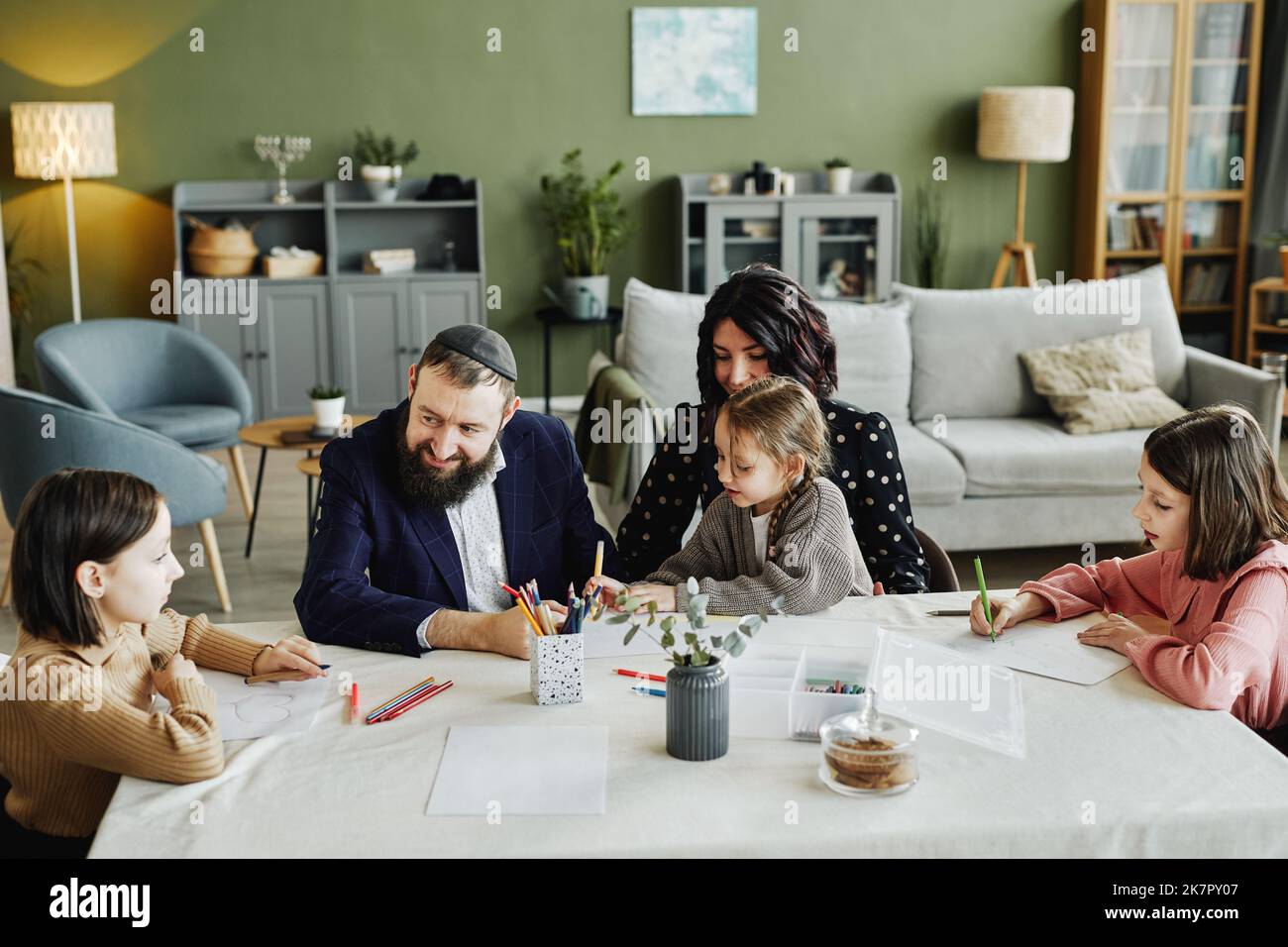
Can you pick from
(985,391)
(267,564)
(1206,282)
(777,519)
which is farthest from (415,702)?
(1206,282)

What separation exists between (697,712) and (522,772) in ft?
0.68

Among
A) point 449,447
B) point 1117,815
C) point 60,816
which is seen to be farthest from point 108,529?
point 1117,815

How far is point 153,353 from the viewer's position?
509 cm

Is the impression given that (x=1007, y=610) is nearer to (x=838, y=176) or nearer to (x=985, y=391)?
(x=985, y=391)

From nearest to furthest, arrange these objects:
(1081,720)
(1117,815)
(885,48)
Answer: (1117,815) → (1081,720) → (885,48)

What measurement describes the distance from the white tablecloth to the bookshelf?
581cm

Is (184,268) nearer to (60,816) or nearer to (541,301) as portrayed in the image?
(541,301)

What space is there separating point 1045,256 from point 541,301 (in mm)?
2802

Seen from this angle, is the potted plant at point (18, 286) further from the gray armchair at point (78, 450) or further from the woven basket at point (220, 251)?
the gray armchair at point (78, 450)

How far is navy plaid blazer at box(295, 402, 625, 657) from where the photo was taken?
188 centimetres

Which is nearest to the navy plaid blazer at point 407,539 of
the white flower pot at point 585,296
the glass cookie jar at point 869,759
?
the glass cookie jar at point 869,759

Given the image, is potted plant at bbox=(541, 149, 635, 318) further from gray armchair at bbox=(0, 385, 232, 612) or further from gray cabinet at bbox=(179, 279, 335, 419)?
gray armchair at bbox=(0, 385, 232, 612)

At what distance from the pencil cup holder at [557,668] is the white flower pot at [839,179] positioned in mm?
5546

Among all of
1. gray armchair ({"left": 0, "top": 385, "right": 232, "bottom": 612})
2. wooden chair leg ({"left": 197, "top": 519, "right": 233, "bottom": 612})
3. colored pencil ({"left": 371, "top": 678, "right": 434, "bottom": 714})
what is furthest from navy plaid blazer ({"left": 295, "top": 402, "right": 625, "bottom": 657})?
wooden chair leg ({"left": 197, "top": 519, "right": 233, "bottom": 612})
